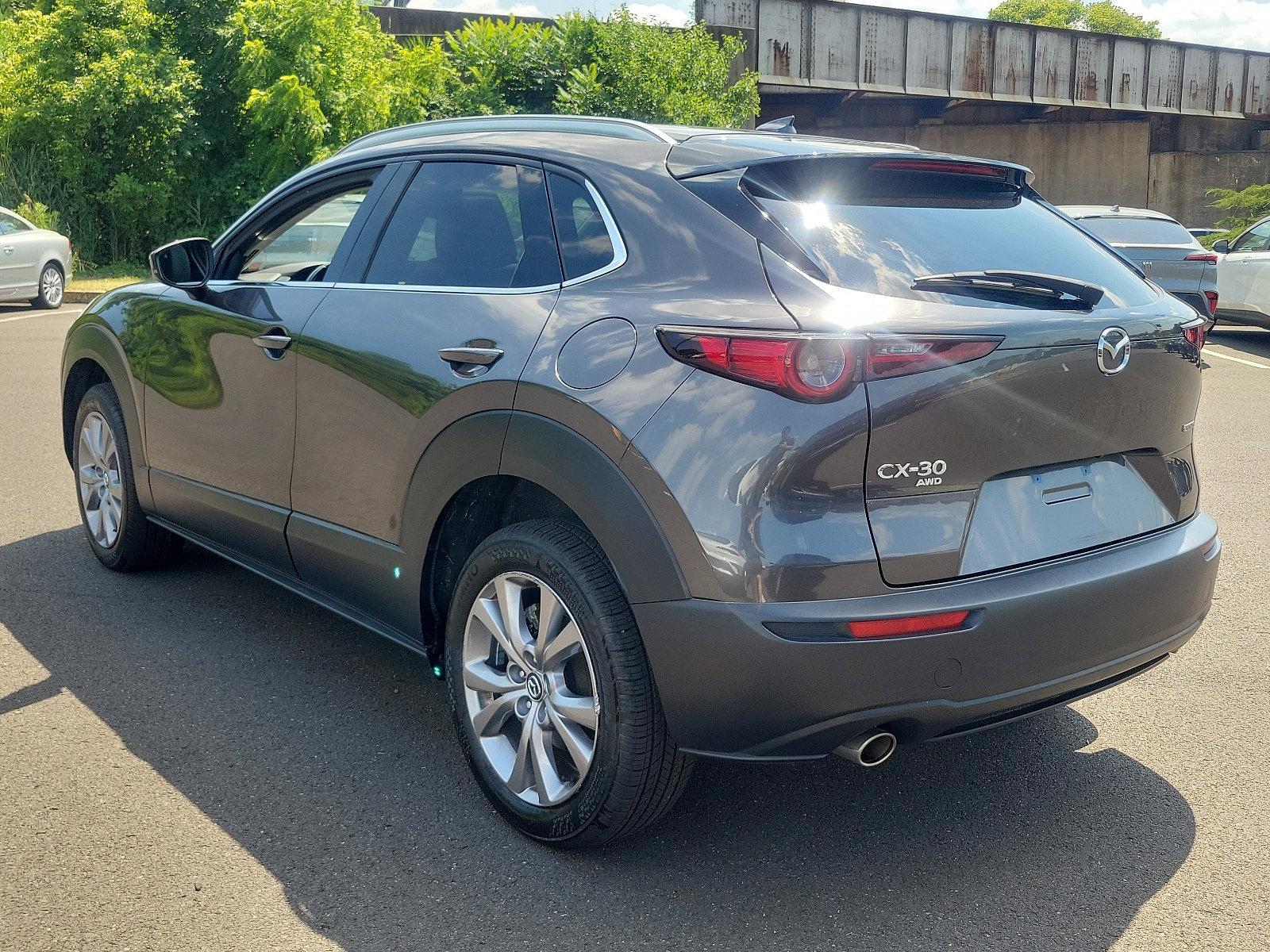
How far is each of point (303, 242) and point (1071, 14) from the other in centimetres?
10790

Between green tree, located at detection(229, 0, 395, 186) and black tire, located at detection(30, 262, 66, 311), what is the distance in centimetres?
569

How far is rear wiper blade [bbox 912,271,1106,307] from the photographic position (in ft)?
9.49

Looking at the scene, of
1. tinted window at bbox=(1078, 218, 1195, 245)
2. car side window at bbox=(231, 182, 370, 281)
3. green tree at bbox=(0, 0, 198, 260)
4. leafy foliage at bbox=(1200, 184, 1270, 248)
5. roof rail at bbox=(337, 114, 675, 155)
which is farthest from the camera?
leafy foliage at bbox=(1200, 184, 1270, 248)

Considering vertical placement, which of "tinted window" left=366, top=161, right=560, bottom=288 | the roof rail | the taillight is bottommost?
the taillight

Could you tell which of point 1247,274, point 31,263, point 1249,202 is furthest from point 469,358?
point 1249,202

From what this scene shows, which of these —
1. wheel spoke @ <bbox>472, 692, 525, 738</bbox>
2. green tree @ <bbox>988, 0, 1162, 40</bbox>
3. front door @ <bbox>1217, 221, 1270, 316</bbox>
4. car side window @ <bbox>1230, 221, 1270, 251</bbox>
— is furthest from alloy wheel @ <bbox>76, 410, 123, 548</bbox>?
green tree @ <bbox>988, 0, 1162, 40</bbox>

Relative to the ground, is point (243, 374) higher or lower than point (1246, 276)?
higher

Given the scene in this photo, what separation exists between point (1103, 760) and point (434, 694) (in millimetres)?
2055

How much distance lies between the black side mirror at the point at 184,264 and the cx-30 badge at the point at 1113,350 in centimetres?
309

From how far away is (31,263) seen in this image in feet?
57.4

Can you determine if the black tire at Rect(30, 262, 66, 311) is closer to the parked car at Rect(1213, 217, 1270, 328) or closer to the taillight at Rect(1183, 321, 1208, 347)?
the parked car at Rect(1213, 217, 1270, 328)

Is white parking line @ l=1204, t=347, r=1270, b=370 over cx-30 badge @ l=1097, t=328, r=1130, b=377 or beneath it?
beneath

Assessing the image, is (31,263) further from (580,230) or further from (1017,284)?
Answer: (1017,284)

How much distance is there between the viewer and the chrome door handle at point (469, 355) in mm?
3186
